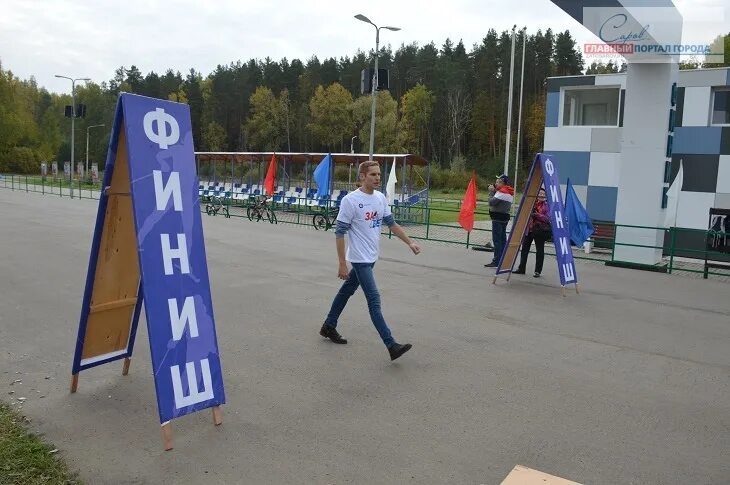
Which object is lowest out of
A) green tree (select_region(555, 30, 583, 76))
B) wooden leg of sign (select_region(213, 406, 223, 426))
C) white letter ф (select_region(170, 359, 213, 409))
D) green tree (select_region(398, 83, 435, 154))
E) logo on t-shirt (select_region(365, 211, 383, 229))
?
wooden leg of sign (select_region(213, 406, 223, 426))

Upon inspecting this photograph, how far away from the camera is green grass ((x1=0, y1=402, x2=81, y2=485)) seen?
3277mm

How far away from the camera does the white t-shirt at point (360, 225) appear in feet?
18.2

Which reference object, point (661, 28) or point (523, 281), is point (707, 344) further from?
point (661, 28)

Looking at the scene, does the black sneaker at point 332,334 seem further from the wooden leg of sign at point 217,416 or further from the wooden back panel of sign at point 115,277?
the wooden leg of sign at point 217,416

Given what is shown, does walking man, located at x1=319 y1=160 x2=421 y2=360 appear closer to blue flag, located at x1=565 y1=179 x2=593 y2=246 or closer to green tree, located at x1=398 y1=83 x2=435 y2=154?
blue flag, located at x1=565 y1=179 x2=593 y2=246

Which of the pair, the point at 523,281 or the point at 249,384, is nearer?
the point at 249,384

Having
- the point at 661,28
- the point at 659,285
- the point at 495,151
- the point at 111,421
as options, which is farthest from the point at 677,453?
the point at 495,151

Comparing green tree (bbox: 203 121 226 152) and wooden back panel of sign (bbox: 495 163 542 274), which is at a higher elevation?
green tree (bbox: 203 121 226 152)

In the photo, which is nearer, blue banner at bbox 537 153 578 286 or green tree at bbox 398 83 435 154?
blue banner at bbox 537 153 578 286

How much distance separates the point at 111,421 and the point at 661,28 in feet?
38.3

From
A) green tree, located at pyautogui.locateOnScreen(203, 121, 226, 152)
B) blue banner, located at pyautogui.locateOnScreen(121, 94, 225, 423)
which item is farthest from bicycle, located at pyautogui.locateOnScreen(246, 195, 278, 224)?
green tree, located at pyautogui.locateOnScreen(203, 121, 226, 152)

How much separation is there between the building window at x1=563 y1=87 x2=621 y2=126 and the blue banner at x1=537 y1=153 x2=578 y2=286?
41.8 ft

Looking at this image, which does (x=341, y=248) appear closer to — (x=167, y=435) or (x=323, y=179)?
(x=167, y=435)

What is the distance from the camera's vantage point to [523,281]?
1031 cm
